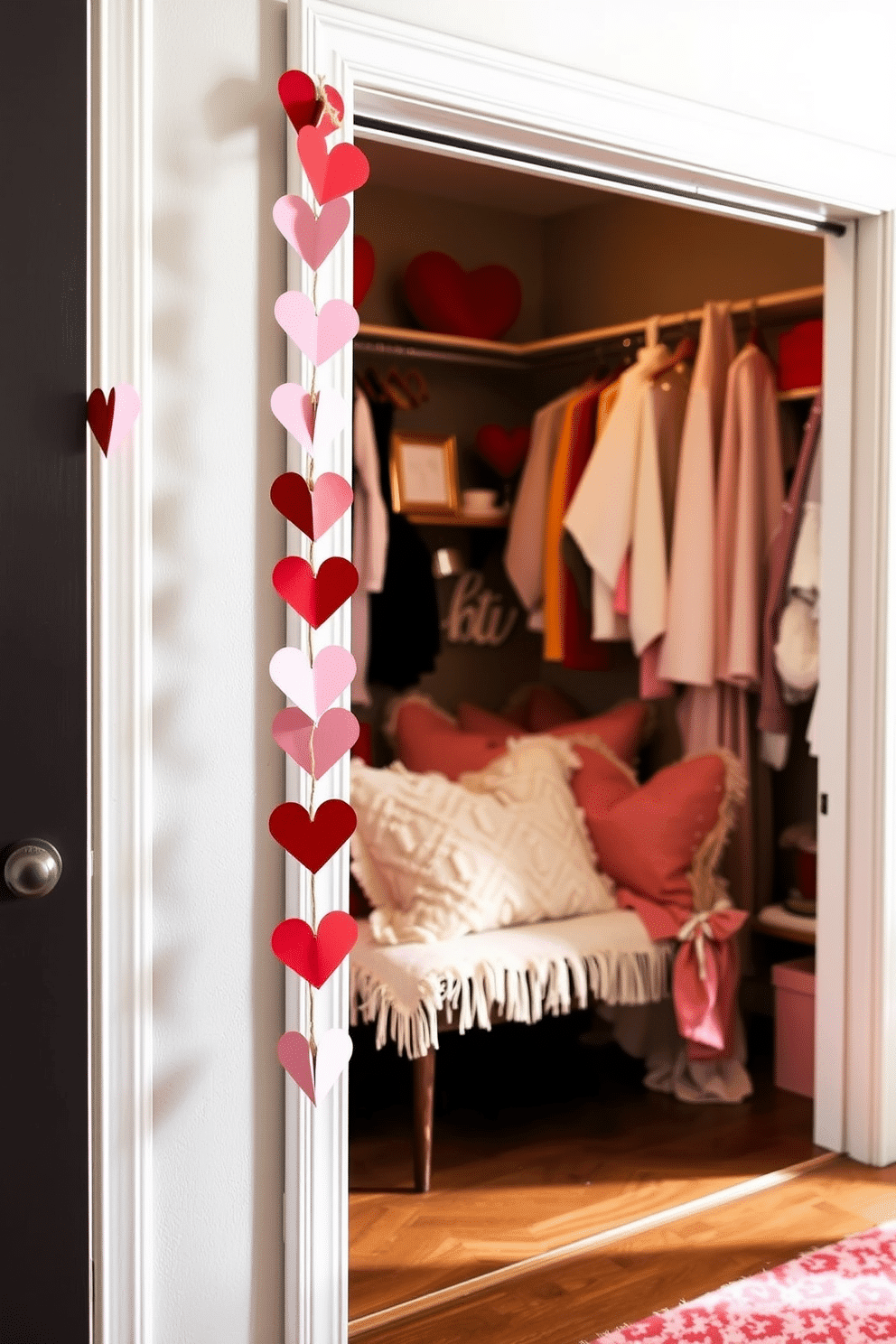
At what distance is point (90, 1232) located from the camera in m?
1.87

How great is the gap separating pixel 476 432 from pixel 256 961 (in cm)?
304

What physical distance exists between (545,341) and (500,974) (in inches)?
93.0

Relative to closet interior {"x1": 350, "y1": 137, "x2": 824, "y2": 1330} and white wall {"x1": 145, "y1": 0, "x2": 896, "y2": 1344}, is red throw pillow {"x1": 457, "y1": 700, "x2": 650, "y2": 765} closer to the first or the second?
closet interior {"x1": 350, "y1": 137, "x2": 824, "y2": 1330}

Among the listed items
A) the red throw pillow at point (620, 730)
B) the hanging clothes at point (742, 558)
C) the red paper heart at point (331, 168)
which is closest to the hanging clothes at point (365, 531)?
the red throw pillow at point (620, 730)

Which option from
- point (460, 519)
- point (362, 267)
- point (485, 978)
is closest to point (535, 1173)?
point (485, 978)

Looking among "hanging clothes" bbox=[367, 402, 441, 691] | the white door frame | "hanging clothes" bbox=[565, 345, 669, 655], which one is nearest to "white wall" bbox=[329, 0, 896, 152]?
the white door frame

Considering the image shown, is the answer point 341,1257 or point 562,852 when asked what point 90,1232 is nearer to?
point 341,1257

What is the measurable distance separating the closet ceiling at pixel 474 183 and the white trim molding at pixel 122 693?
235 centimetres

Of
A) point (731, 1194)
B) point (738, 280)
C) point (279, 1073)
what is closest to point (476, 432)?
point (738, 280)

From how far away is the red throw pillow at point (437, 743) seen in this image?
12.7 ft

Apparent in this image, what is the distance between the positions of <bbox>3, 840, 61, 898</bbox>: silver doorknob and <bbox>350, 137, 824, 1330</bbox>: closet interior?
3.74 feet

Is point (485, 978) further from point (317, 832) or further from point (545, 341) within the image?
point (545, 341)

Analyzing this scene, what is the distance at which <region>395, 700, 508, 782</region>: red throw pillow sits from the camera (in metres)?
3.86

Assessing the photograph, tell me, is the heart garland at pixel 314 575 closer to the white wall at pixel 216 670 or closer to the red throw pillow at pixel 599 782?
the white wall at pixel 216 670
